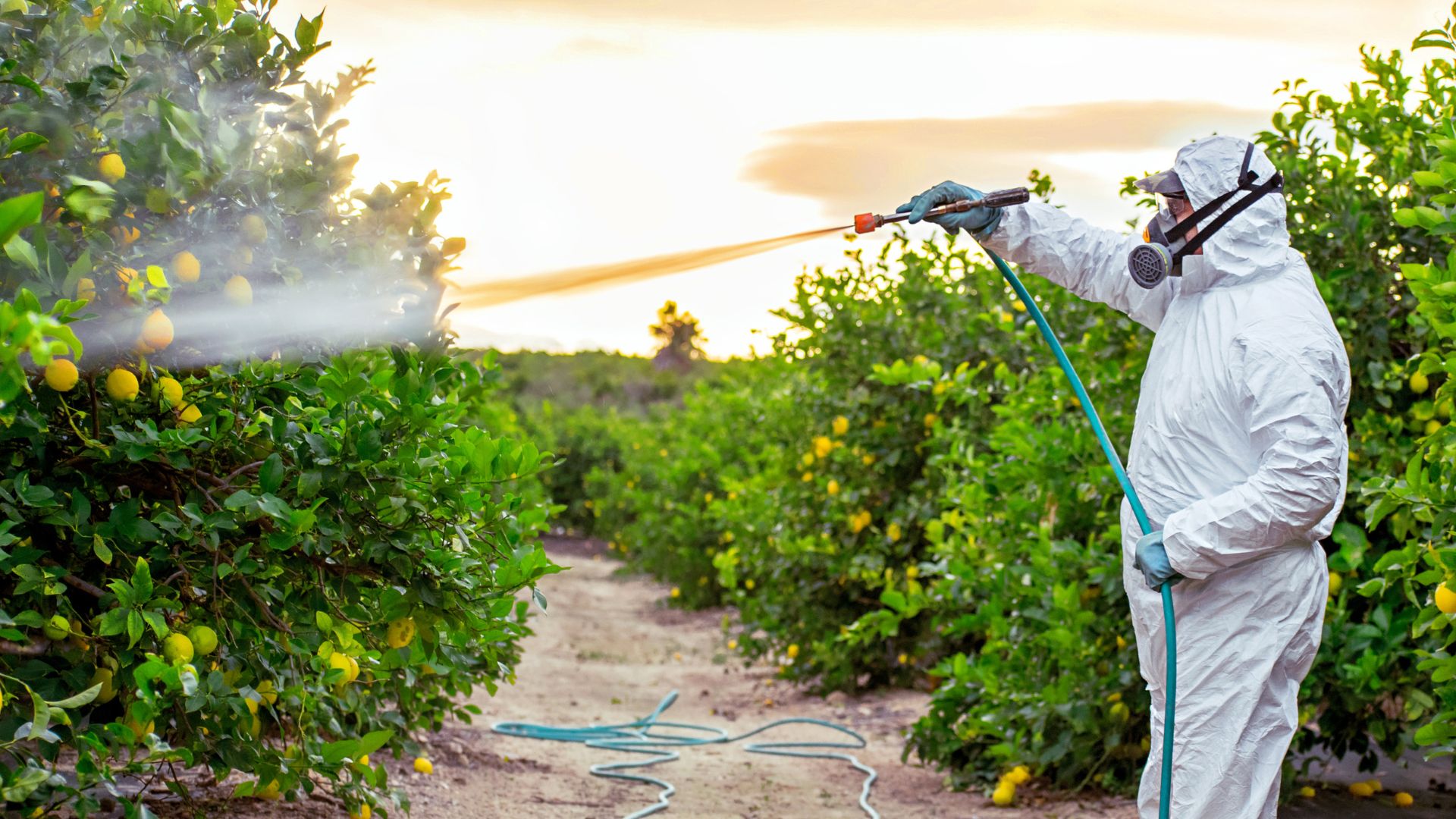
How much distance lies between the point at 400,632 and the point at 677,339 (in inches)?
1327

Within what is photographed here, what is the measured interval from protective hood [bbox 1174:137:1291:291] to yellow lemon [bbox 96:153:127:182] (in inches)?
95.1

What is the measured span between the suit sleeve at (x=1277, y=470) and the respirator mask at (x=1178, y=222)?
313 mm

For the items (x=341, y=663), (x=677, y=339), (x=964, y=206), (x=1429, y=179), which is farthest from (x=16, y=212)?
(x=677, y=339)

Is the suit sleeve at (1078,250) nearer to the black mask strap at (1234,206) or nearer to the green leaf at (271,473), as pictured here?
the black mask strap at (1234,206)

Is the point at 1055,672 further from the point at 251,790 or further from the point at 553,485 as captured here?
the point at 553,485

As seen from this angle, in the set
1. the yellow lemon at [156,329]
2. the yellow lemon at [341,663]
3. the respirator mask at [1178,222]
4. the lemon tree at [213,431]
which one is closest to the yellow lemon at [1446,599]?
the respirator mask at [1178,222]

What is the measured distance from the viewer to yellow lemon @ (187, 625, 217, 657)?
231 centimetres

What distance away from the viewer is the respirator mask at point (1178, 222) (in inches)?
111

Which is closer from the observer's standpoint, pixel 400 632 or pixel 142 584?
pixel 142 584

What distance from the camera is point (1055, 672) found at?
13.9 feet

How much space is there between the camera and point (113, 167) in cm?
221

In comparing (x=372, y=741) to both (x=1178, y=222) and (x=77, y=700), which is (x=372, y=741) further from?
(x=1178, y=222)

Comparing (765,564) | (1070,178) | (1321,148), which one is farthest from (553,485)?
(1321,148)

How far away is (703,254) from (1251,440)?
1521mm
